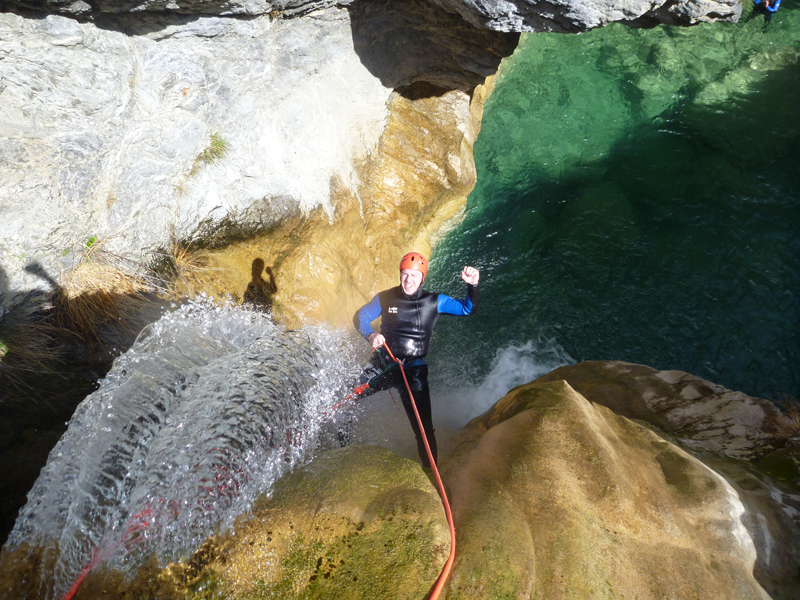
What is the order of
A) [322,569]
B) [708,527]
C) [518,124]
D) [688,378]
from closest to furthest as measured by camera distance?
1. [322,569]
2. [708,527]
3. [688,378]
4. [518,124]

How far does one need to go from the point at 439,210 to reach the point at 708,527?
4.83m

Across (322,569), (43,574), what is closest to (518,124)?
(322,569)

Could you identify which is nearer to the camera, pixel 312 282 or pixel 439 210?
pixel 312 282

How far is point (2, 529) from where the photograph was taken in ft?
10.7

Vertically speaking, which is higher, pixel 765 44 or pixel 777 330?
pixel 765 44

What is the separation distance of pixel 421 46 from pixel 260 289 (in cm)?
331

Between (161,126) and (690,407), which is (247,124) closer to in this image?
(161,126)

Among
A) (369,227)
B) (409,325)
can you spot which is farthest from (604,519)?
(369,227)

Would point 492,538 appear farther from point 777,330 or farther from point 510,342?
point 777,330

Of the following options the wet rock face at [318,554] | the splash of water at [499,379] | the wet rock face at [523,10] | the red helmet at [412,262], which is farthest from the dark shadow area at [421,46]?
the wet rock face at [318,554]

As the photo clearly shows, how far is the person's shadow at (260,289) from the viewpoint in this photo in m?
4.48

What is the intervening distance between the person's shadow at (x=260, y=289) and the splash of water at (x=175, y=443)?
0.98ft

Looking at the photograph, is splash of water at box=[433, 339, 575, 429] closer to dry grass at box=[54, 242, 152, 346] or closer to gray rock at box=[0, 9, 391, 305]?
gray rock at box=[0, 9, 391, 305]

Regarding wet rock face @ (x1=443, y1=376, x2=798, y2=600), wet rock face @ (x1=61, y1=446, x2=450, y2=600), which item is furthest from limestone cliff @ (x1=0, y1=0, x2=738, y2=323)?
wet rock face @ (x1=443, y1=376, x2=798, y2=600)
